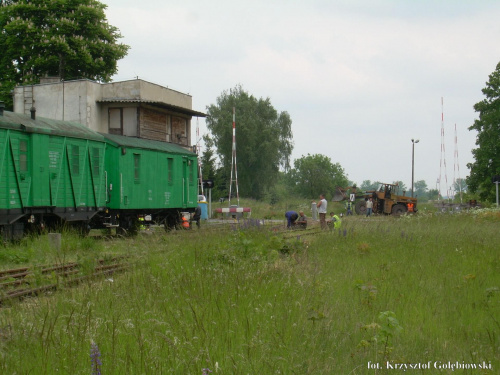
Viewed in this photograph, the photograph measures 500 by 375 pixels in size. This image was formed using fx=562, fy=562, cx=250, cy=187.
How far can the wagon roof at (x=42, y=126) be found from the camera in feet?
49.1

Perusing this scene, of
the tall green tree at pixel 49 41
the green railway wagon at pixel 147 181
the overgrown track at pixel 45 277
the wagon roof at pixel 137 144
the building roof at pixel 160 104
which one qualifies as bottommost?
the overgrown track at pixel 45 277

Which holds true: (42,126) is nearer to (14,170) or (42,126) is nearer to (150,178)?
(14,170)

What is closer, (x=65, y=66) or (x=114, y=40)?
(x=65, y=66)

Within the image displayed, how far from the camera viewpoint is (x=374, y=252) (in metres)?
12.4

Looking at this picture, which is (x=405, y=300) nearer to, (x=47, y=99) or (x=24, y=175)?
(x=24, y=175)

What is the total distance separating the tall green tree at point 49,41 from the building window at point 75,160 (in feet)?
64.3

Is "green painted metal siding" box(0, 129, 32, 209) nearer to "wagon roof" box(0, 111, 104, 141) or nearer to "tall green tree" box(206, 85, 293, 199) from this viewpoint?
"wagon roof" box(0, 111, 104, 141)

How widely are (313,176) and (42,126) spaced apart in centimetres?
8574

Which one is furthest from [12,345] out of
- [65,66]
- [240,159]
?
[240,159]

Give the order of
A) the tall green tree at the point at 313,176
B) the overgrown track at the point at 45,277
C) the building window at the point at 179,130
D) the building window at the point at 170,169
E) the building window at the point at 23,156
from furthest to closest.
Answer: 1. the tall green tree at the point at 313,176
2. the building window at the point at 179,130
3. the building window at the point at 170,169
4. the building window at the point at 23,156
5. the overgrown track at the point at 45,277

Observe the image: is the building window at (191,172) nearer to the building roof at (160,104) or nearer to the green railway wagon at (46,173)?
the green railway wagon at (46,173)

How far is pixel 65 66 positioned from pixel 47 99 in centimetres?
534

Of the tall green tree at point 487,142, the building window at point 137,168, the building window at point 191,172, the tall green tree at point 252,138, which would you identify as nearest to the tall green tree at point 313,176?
the tall green tree at point 252,138

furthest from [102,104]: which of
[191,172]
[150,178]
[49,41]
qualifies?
[150,178]
